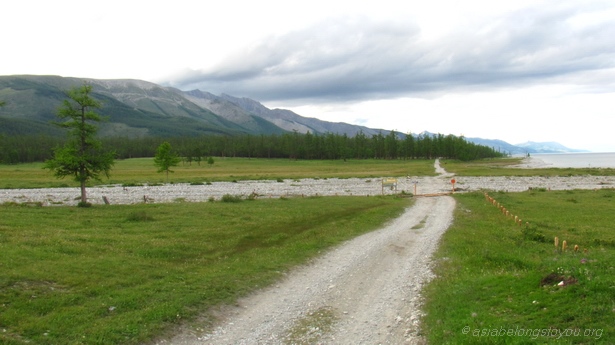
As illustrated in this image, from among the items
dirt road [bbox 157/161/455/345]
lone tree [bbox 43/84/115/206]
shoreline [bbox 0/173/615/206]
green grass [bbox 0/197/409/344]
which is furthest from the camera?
shoreline [bbox 0/173/615/206]

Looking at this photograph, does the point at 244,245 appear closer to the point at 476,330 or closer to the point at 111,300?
the point at 111,300

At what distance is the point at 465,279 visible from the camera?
1580 cm

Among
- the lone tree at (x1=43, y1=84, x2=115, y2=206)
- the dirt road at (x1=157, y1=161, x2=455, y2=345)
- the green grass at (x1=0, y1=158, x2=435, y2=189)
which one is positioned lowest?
the dirt road at (x1=157, y1=161, x2=455, y2=345)

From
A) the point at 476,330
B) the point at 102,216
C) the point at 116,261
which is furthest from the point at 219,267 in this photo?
the point at 102,216

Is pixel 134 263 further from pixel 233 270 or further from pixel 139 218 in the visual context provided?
pixel 139 218

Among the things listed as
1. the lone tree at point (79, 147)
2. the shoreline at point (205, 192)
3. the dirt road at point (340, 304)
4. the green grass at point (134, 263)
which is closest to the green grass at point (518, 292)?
the dirt road at point (340, 304)

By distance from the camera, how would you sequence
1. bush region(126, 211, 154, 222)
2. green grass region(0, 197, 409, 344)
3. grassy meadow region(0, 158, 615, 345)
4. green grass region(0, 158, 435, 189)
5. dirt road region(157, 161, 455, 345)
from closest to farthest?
1. grassy meadow region(0, 158, 615, 345)
2. dirt road region(157, 161, 455, 345)
3. green grass region(0, 197, 409, 344)
4. bush region(126, 211, 154, 222)
5. green grass region(0, 158, 435, 189)

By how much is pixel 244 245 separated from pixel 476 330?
1568cm

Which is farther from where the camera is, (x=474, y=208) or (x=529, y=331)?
(x=474, y=208)

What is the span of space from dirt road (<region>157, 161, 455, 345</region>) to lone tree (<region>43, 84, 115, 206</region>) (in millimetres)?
30093

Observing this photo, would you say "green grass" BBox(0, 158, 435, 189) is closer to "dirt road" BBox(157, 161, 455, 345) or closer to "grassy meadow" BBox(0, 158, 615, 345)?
"grassy meadow" BBox(0, 158, 615, 345)

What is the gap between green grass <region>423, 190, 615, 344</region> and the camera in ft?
31.6

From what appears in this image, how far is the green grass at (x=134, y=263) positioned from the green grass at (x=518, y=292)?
6.88m

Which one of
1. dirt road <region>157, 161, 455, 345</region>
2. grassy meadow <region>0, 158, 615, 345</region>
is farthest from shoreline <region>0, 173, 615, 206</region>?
dirt road <region>157, 161, 455, 345</region>
